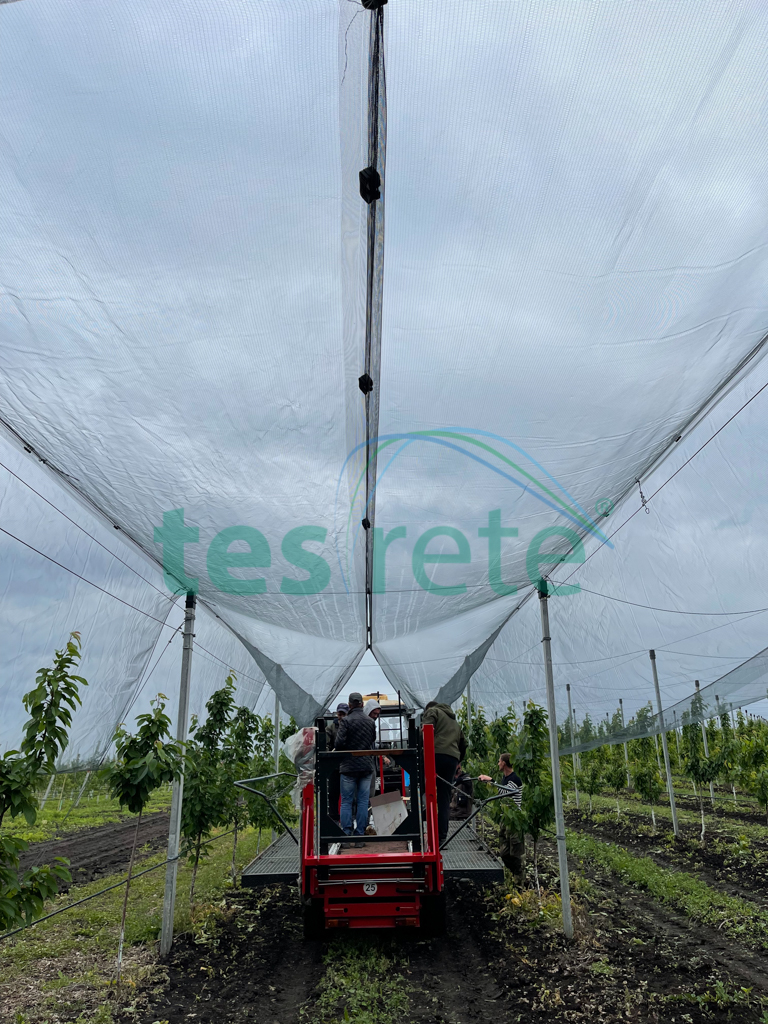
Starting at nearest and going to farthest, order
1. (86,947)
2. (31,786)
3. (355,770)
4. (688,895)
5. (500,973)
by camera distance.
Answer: (31,786) < (500,973) < (355,770) < (86,947) < (688,895)

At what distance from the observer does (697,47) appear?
208cm

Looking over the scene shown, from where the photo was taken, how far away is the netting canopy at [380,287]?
2.10 m

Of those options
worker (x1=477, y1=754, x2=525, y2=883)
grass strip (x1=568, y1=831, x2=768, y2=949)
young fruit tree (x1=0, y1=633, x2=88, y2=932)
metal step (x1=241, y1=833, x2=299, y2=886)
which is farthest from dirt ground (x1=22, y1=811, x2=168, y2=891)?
grass strip (x1=568, y1=831, x2=768, y2=949)

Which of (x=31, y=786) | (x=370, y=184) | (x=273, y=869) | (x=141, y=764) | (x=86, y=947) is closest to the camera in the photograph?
(x=370, y=184)

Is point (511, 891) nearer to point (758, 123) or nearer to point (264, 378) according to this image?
point (264, 378)

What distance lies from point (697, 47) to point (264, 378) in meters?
2.25

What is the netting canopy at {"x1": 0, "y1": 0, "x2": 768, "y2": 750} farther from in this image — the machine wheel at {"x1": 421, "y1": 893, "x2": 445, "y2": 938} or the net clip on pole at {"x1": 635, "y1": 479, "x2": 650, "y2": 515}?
the machine wheel at {"x1": 421, "y1": 893, "x2": 445, "y2": 938}

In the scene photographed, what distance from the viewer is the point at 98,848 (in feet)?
42.4

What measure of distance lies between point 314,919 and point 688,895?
4322 millimetres

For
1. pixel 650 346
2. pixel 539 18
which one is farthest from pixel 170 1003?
pixel 539 18

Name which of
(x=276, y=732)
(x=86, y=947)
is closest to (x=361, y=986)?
(x=86, y=947)

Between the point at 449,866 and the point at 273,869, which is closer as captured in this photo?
the point at 449,866

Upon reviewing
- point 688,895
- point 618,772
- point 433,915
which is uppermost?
point 618,772

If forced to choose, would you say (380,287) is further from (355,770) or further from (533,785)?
(533,785)
